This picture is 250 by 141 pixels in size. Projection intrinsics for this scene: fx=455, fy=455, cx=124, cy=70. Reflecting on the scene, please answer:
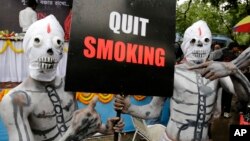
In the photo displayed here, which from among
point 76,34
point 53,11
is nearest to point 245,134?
point 76,34

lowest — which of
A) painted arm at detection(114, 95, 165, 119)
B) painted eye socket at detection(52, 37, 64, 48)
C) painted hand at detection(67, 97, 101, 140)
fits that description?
painted arm at detection(114, 95, 165, 119)

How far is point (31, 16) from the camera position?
9984 mm

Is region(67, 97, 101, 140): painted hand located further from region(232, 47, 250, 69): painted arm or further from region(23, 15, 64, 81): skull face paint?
region(232, 47, 250, 69): painted arm

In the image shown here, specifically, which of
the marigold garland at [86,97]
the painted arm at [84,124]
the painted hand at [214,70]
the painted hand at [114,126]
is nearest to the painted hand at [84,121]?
the painted arm at [84,124]

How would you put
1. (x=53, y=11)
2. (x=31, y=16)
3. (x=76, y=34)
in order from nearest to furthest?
(x=76, y=34) → (x=31, y=16) → (x=53, y=11)

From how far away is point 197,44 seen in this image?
14.4 ft

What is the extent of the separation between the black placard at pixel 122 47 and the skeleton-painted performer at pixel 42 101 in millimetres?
383

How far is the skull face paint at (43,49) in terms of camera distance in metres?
3.27

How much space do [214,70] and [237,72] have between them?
0.75ft

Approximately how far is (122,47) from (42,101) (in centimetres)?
81

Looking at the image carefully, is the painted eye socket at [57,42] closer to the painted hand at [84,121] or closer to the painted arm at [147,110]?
the painted hand at [84,121]

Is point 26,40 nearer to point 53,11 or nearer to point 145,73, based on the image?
point 145,73

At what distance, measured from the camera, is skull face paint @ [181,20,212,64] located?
438cm

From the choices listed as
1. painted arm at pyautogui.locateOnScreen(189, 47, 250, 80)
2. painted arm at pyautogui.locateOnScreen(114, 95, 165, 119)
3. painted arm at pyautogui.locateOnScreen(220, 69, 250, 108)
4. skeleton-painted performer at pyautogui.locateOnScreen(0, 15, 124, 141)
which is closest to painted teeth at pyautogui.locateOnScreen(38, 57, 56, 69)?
skeleton-painted performer at pyautogui.locateOnScreen(0, 15, 124, 141)
